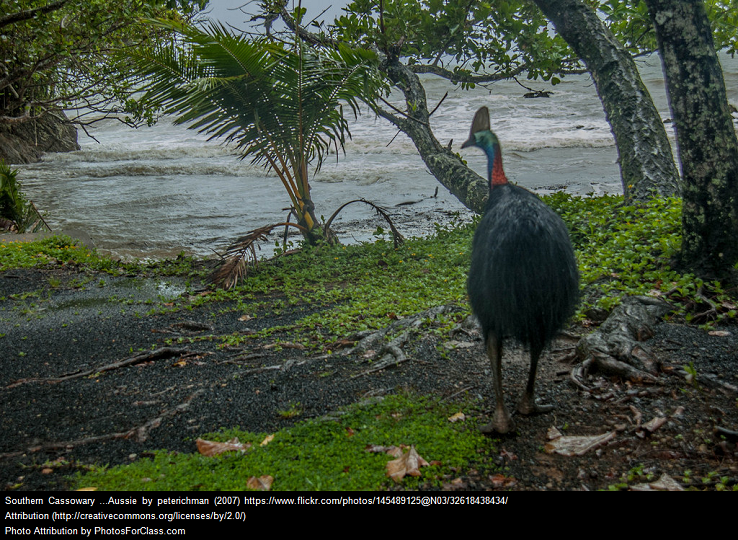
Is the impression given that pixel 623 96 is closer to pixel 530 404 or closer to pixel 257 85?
pixel 257 85

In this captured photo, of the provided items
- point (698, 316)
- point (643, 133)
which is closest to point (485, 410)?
point (698, 316)

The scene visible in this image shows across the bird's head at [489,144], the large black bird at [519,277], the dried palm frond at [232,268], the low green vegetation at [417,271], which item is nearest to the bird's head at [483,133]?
the bird's head at [489,144]

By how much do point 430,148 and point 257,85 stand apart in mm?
3550

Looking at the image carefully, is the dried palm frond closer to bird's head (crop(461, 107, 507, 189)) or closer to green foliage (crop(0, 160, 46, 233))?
bird's head (crop(461, 107, 507, 189))

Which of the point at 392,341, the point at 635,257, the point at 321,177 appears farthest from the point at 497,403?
the point at 321,177

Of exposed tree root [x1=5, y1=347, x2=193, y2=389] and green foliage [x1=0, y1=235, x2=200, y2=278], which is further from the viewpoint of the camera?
green foliage [x1=0, y1=235, x2=200, y2=278]

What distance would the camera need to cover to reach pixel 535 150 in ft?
66.5

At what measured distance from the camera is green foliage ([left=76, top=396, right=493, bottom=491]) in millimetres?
2518

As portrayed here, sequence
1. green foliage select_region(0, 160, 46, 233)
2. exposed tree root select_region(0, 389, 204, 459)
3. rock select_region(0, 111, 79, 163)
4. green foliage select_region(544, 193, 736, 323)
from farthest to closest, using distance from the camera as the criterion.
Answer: rock select_region(0, 111, 79, 163) → green foliage select_region(0, 160, 46, 233) → green foliage select_region(544, 193, 736, 323) → exposed tree root select_region(0, 389, 204, 459)

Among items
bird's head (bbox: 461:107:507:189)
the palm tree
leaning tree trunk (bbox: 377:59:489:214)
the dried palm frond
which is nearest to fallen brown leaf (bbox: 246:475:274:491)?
bird's head (bbox: 461:107:507:189)

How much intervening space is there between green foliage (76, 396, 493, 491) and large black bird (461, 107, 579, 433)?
0.31 m

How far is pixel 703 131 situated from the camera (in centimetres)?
459

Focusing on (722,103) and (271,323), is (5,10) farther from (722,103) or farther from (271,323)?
(722,103)

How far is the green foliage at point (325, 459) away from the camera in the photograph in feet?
8.26
